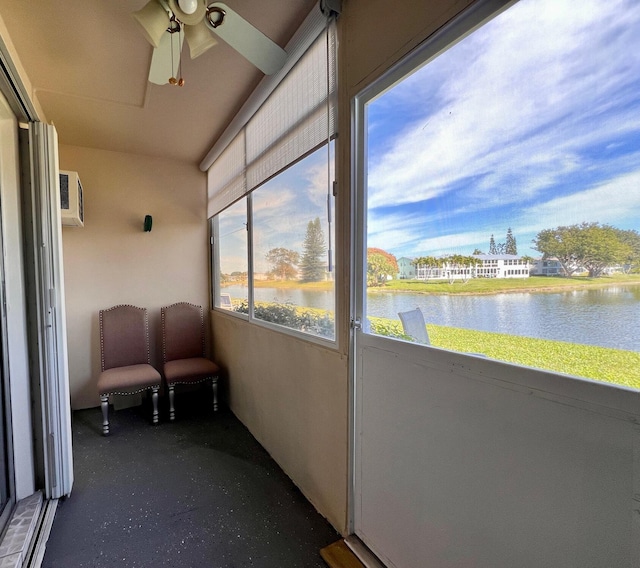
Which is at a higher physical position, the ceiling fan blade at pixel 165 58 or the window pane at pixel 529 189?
the ceiling fan blade at pixel 165 58

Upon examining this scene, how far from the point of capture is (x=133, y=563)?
57.6 inches

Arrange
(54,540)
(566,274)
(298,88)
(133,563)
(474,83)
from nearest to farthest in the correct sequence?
(566,274), (474,83), (133,563), (54,540), (298,88)

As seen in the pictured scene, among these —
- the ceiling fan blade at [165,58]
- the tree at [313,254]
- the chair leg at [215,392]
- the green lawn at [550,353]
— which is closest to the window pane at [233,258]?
the chair leg at [215,392]

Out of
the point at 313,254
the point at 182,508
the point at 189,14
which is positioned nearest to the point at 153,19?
the point at 189,14

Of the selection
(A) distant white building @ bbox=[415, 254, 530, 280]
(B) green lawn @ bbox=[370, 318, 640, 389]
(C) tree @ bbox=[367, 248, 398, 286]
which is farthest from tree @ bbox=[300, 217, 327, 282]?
(B) green lawn @ bbox=[370, 318, 640, 389]

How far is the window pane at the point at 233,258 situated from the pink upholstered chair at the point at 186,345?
0.32 m

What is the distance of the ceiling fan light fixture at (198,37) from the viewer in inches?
52.5

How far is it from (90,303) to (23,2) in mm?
2438

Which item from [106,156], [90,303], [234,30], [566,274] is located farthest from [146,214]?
[566,274]

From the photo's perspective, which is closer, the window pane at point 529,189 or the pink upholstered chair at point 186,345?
the window pane at point 529,189

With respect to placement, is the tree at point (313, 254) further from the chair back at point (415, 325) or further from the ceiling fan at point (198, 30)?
the ceiling fan at point (198, 30)

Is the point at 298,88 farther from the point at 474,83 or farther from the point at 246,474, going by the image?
the point at 246,474

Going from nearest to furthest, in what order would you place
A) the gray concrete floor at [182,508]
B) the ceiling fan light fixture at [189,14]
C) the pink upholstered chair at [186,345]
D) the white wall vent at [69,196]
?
1. the ceiling fan light fixture at [189,14]
2. the gray concrete floor at [182,508]
3. the white wall vent at [69,196]
4. the pink upholstered chair at [186,345]

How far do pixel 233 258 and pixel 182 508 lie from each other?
6.52 ft
